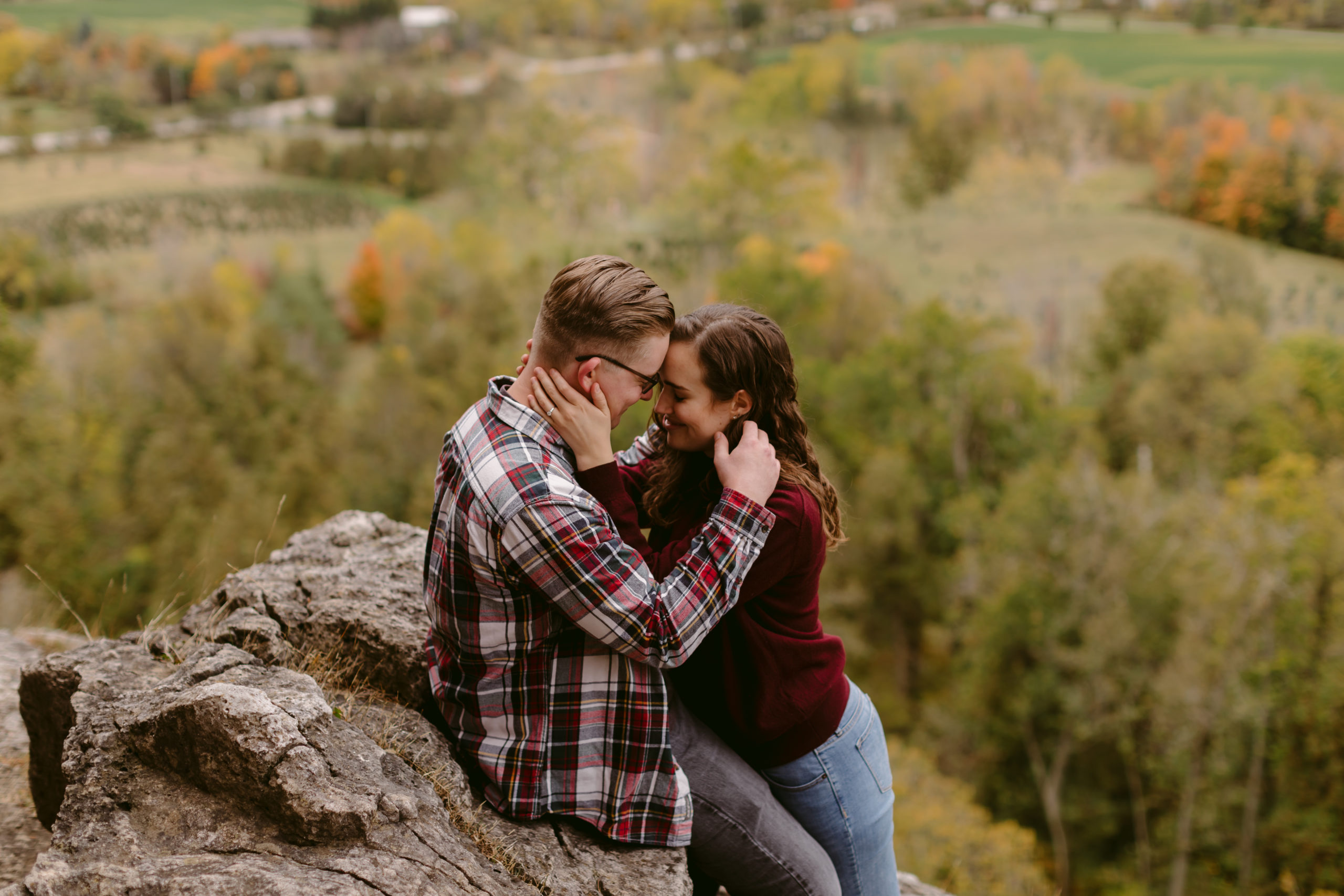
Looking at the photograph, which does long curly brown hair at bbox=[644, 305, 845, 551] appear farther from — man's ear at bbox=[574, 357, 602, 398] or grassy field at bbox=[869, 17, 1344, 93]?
grassy field at bbox=[869, 17, 1344, 93]

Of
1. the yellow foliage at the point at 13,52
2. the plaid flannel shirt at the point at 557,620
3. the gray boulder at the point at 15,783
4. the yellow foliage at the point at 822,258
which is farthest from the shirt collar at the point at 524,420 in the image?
the yellow foliage at the point at 13,52

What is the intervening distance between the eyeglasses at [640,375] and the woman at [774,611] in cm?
11

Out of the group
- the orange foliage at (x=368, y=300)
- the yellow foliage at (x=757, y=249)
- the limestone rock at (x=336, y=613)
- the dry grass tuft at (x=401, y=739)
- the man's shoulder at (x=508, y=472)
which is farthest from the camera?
the orange foliage at (x=368, y=300)

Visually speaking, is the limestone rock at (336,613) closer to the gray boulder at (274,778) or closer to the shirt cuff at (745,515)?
the gray boulder at (274,778)

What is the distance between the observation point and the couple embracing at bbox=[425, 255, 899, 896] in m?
3.12

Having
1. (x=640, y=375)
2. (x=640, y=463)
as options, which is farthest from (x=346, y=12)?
(x=640, y=375)

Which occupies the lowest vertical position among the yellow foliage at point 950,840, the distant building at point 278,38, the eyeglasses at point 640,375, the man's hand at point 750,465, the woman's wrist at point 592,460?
the yellow foliage at point 950,840

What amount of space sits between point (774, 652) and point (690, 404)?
1011 millimetres

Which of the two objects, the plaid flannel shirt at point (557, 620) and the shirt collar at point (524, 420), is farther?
the shirt collar at point (524, 420)

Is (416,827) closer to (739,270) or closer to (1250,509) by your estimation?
(1250,509)

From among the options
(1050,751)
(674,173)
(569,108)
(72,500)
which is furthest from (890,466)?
(569,108)

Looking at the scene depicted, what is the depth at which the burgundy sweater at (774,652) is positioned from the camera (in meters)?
3.47

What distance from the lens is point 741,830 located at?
11.9 ft

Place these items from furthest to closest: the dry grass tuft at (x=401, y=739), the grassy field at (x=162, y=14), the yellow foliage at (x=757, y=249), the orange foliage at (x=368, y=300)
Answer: the grassy field at (x=162, y=14) → the orange foliage at (x=368, y=300) → the yellow foliage at (x=757, y=249) → the dry grass tuft at (x=401, y=739)
